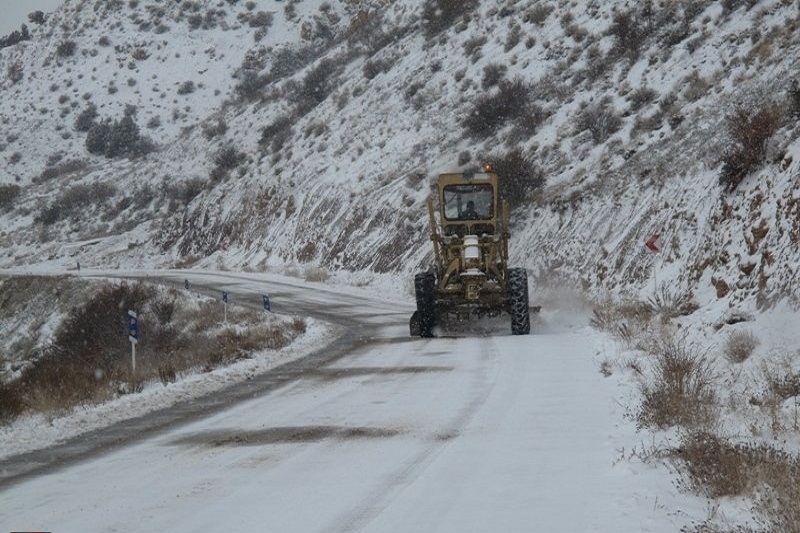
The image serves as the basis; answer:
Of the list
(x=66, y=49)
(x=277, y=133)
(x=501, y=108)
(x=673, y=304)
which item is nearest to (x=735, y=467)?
(x=673, y=304)

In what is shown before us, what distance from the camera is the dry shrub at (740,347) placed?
32.0 feet

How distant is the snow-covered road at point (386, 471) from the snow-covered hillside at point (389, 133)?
515 centimetres

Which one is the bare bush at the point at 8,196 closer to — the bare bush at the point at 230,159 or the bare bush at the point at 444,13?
the bare bush at the point at 230,159

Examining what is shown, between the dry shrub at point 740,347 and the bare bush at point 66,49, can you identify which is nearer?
the dry shrub at point 740,347

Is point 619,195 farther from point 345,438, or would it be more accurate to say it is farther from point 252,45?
point 252,45

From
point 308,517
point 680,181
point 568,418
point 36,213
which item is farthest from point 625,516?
point 36,213

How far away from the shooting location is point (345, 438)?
7.61 m

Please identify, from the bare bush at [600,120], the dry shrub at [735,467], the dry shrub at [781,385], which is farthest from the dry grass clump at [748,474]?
the bare bush at [600,120]

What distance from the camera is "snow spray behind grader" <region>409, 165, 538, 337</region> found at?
15812mm

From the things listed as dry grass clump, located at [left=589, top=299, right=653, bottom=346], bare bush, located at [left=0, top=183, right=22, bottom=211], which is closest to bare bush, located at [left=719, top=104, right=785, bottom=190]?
dry grass clump, located at [left=589, top=299, right=653, bottom=346]

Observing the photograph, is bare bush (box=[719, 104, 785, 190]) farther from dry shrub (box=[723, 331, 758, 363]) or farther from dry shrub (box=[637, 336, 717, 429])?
dry shrub (box=[637, 336, 717, 429])

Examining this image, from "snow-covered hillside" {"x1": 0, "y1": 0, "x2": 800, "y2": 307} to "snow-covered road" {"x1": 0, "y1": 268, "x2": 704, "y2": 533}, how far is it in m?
5.15

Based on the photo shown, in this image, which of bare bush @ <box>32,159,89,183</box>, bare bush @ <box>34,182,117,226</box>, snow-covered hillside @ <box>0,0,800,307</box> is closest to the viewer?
snow-covered hillside @ <box>0,0,800,307</box>

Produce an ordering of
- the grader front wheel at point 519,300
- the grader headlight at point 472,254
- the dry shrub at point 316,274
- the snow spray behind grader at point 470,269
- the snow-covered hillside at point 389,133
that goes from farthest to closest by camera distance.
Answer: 1. the dry shrub at point 316,274
2. the snow-covered hillside at point 389,133
3. the grader headlight at point 472,254
4. the snow spray behind grader at point 470,269
5. the grader front wheel at point 519,300
